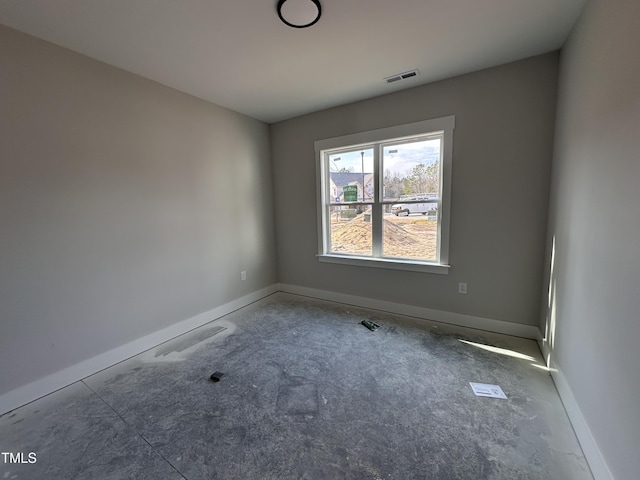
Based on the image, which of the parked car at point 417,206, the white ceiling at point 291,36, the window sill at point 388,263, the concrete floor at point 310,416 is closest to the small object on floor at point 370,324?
the concrete floor at point 310,416

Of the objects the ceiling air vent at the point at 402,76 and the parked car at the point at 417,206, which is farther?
the parked car at the point at 417,206

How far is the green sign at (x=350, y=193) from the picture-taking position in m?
3.50

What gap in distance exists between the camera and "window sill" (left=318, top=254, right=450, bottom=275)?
2958mm

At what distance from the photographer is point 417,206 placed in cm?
306

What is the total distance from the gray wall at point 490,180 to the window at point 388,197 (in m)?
0.12

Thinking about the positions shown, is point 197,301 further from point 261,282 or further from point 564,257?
point 564,257

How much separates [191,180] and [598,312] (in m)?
3.51

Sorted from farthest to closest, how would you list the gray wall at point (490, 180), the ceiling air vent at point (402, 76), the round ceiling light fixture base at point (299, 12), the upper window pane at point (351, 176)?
the upper window pane at point (351, 176) → the ceiling air vent at point (402, 76) → the gray wall at point (490, 180) → the round ceiling light fixture base at point (299, 12)

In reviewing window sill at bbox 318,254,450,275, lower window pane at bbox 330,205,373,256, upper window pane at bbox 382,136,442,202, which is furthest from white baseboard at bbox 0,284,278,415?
upper window pane at bbox 382,136,442,202

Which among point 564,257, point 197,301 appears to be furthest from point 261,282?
point 564,257

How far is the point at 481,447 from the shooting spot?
1.46 metres

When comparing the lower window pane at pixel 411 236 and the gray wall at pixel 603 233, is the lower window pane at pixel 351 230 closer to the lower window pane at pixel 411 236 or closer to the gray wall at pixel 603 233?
the lower window pane at pixel 411 236

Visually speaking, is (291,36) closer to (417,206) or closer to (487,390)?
(417,206)

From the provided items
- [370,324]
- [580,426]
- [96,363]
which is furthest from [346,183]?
[96,363]
